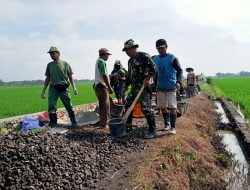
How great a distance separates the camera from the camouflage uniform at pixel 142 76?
20.9 ft

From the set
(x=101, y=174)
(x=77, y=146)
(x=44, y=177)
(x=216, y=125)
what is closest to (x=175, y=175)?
(x=101, y=174)

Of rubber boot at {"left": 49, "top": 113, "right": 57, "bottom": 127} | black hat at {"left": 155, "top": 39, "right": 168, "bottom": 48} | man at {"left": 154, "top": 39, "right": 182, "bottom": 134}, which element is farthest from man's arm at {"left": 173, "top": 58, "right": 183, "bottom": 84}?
rubber boot at {"left": 49, "top": 113, "right": 57, "bottom": 127}

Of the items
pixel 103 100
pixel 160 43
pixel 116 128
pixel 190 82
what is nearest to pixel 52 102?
pixel 103 100

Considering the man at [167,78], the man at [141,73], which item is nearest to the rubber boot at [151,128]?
the man at [141,73]

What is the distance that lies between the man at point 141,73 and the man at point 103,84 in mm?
761

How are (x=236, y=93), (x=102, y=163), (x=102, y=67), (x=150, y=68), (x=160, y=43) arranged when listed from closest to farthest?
1. (x=102, y=163)
2. (x=150, y=68)
3. (x=160, y=43)
4. (x=102, y=67)
5. (x=236, y=93)

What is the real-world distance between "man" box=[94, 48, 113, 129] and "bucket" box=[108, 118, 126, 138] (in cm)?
94

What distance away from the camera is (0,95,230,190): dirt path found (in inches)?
167

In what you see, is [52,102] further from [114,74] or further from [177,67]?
[177,67]

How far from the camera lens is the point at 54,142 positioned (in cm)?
529

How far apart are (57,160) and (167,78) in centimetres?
279

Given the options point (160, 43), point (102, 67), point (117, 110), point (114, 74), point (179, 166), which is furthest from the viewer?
point (114, 74)

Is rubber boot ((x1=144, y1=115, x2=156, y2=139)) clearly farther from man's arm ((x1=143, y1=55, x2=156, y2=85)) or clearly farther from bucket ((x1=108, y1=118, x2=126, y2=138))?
man's arm ((x1=143, y1=55, x2=156, y2=85))

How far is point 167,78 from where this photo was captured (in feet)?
21.9
